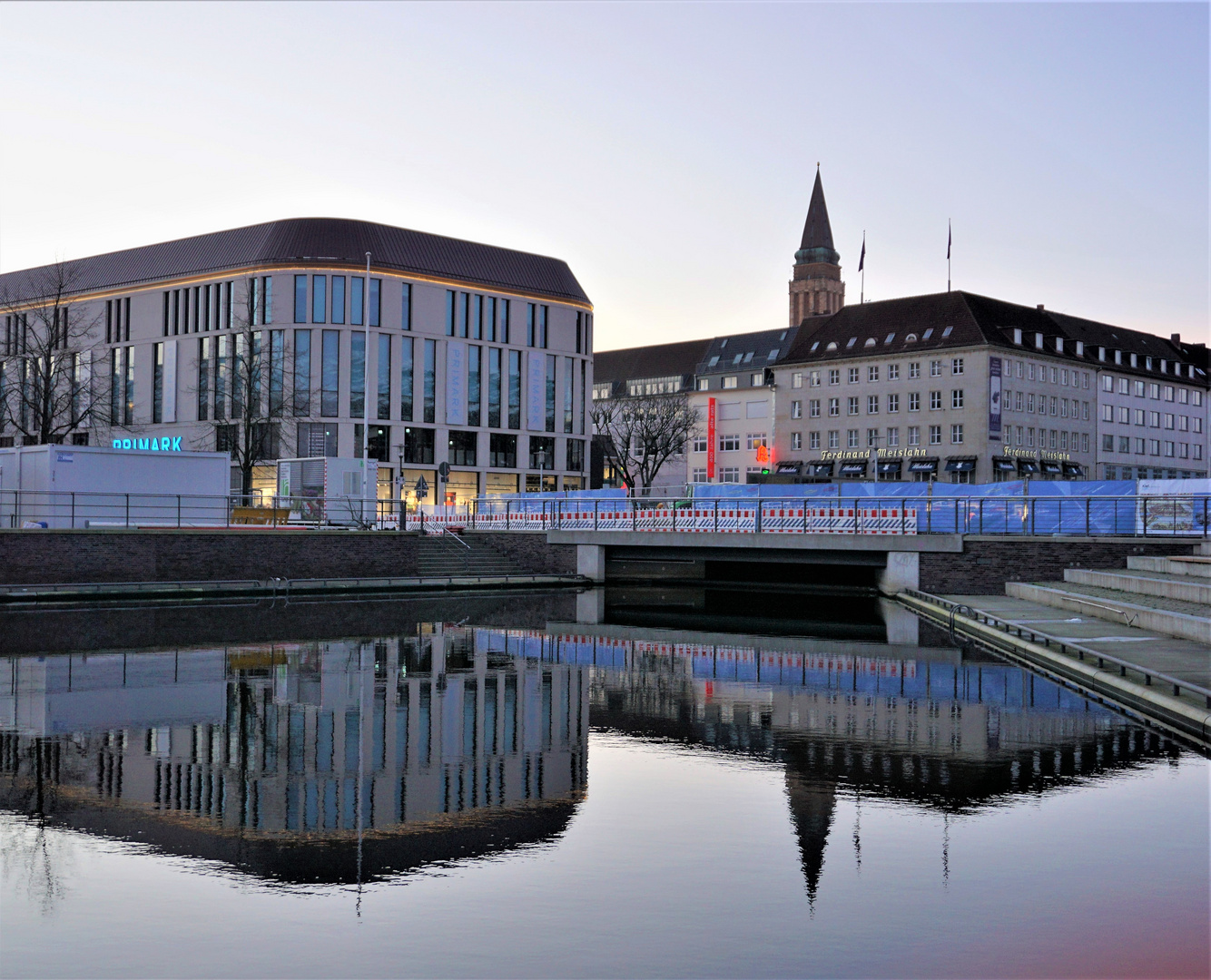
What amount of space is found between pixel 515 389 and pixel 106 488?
5603 cm

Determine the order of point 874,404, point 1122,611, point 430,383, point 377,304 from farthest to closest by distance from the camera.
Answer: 1. point 874,404
2. point 430,383
3. point 377,304
4. point 1122,611

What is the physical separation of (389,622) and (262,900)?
22366 mm

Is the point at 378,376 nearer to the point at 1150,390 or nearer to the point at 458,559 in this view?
the point at 458,559

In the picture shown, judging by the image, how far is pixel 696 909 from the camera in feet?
26.6

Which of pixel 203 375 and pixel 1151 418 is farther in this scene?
pixel 1151 418

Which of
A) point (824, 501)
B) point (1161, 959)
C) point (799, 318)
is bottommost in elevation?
point (1161, 959)

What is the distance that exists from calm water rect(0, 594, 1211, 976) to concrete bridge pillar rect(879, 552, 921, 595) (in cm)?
2023

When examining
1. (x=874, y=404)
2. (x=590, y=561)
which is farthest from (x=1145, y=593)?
(x=874, y=404)

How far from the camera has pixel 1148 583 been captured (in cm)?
2916

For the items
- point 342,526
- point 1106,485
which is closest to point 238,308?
point 342,526

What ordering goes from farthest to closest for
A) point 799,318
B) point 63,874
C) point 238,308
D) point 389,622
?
point 799,318 → point 238,308 → point 389,622 → point 63,874

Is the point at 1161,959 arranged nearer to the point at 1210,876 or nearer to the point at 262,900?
the point at 1210,876


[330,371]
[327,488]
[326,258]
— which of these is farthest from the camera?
[330,371]

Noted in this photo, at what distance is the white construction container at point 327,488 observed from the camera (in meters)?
47.9
